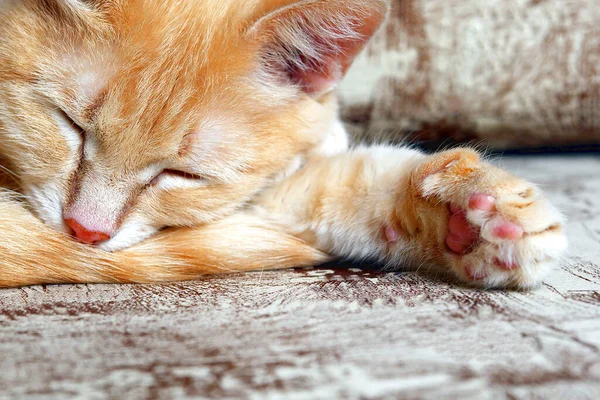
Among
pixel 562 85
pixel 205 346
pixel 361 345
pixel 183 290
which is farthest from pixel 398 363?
pixel 562 85

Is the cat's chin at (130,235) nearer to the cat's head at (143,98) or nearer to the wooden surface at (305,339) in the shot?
the cat's head at (143,98)

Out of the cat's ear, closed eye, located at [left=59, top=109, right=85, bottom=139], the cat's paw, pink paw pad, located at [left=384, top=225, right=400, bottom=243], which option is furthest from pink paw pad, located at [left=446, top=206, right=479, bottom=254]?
closed eye, located at [left=59, top=109, right=85, bottom=139]

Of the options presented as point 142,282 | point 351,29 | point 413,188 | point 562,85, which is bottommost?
point 142,282

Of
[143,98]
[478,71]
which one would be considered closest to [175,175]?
[143,98]

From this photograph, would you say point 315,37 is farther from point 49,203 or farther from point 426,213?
point 49,203

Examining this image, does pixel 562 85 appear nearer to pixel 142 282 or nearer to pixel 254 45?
pixel 254 45

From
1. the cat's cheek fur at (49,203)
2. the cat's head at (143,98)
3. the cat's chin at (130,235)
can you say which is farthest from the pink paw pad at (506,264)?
the cat's cheek fur at (49,203)

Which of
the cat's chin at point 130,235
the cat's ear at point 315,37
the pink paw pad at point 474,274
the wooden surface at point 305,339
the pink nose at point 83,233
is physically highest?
the cat's ear at point 315,37

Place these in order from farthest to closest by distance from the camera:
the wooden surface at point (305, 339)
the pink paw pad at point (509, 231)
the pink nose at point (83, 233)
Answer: the pink nose at point (83, 233) < the pink paw pad at point (509, 231) < the wooden surface at point (305, 339)
